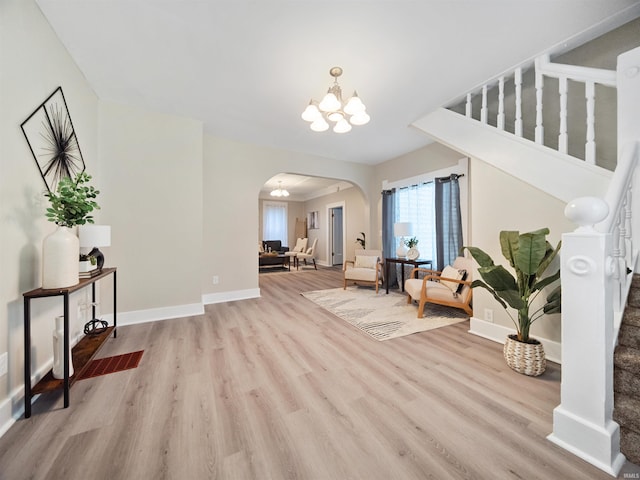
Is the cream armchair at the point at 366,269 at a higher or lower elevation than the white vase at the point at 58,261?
lower

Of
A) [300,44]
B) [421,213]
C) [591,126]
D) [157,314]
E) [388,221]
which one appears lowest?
[157,314]

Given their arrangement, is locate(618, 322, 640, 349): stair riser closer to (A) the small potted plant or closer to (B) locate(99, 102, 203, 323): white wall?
(A) the small potted plant

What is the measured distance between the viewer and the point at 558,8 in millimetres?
1713

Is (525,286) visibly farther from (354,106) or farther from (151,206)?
(151,206)

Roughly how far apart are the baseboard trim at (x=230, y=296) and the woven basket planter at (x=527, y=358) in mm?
3482

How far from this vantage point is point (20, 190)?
147cm

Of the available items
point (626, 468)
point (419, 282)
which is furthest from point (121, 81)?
point (626, 468)

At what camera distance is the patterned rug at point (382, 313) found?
2.75 meters

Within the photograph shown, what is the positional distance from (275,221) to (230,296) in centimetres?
557

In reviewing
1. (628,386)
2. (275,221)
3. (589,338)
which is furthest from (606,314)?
(275,221)

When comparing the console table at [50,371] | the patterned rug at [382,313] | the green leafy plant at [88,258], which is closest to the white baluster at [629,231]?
the patterned rug at [382,313]

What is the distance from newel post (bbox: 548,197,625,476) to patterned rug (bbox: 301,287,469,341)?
1.44 m

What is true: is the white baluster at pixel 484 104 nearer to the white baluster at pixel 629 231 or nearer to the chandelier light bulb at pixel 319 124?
the white baluster at pixel 629 231

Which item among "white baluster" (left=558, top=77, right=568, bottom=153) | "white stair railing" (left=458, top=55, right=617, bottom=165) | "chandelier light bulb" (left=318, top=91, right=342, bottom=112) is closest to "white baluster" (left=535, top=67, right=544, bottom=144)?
"white stair railing" (left=458, top=55, right=617, bottom=165)
